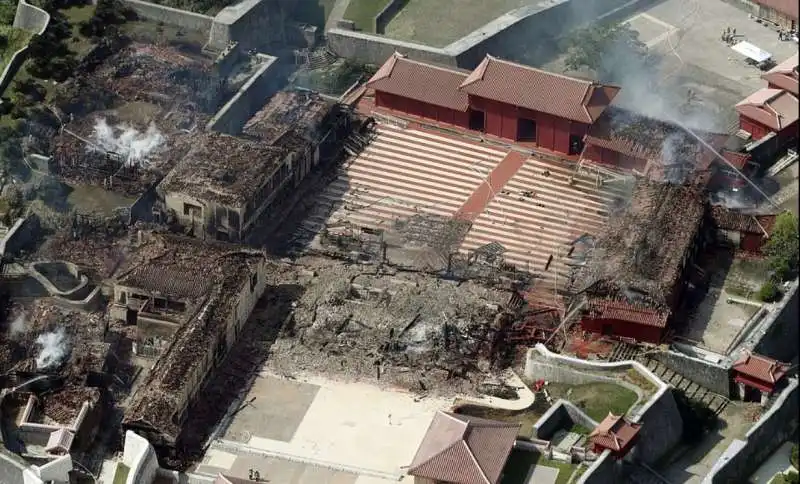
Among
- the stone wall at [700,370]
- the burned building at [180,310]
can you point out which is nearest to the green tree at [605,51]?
the stone wall at [700,370]

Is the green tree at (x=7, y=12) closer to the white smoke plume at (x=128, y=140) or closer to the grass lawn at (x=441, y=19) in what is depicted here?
the white smoke plume at (x=128, y=140)

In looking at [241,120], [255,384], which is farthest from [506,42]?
[255,384]

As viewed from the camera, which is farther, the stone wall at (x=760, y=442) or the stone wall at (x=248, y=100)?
the stone wall at (x=248, y=100)

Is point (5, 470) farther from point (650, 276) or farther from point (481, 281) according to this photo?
point (650, 276)

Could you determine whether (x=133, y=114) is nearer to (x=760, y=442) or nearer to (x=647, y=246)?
(x=647, y=246)

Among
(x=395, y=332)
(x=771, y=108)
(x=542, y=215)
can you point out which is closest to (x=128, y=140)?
(x=395, y=332)

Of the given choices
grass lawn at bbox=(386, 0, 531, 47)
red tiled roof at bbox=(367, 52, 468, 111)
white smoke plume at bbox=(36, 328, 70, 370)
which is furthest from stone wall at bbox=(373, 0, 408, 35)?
white smoke plume at bbox=(36, 328, 70, 370)
